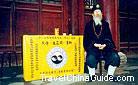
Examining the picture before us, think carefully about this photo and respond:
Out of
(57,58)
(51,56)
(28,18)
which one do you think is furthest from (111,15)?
(51,56)

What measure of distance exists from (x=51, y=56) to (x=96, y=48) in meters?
1.01

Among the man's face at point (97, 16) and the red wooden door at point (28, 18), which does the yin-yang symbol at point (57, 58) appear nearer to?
the man's face at point (97, 16)

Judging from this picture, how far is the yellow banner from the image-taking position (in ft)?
17.3

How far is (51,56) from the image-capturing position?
18.3ft

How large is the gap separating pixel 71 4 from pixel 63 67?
3.19 metres

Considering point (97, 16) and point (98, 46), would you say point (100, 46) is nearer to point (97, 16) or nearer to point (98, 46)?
point (98, 46)

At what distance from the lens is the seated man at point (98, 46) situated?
5.46 m

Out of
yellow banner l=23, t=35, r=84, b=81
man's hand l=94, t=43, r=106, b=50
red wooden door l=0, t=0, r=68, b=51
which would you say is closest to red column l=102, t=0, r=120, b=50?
red wooden door l=0, t=0, r=68, b=51

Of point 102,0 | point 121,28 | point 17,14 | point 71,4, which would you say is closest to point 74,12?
point 71,4

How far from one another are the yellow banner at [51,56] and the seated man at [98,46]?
0.37m

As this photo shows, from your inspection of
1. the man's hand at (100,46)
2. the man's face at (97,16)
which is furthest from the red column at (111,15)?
the man's hand at (100,46)

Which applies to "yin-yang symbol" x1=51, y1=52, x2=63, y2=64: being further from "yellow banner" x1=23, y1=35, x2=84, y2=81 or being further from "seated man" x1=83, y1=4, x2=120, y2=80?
"seated man" x1=83, y1=4, x2=120, y2=80

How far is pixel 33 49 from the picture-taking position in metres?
5.31

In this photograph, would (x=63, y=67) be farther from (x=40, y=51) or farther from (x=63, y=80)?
(x=40, y=51)
